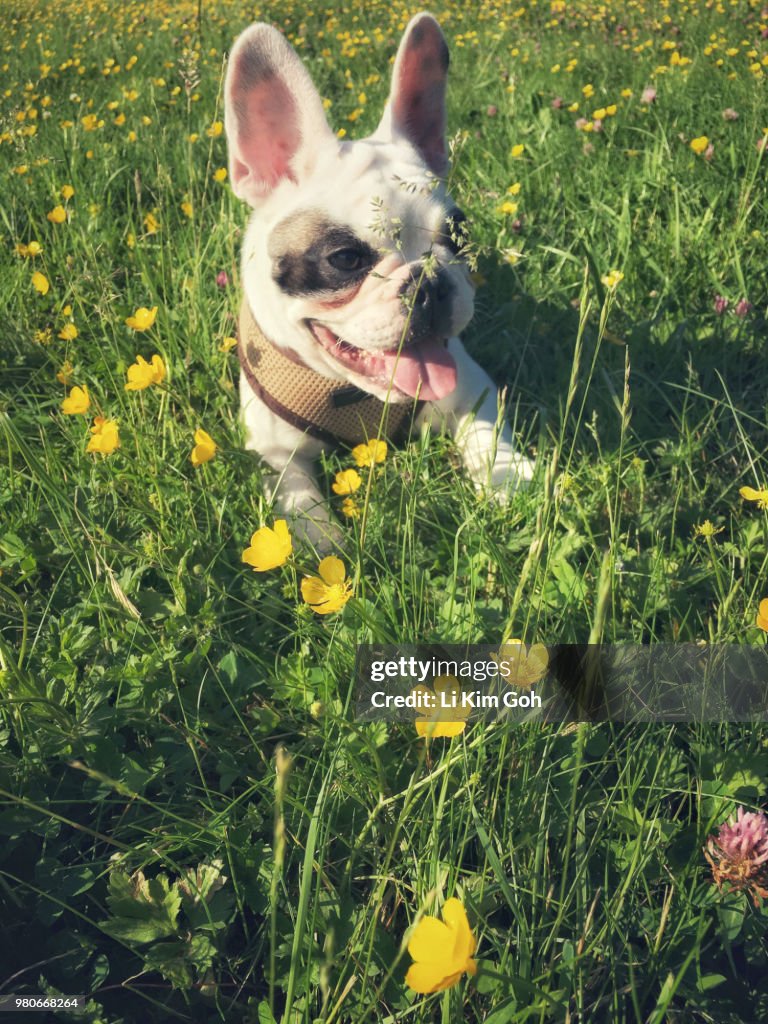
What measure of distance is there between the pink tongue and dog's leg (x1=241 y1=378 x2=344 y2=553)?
1.01 feet

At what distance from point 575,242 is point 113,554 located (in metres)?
2.15

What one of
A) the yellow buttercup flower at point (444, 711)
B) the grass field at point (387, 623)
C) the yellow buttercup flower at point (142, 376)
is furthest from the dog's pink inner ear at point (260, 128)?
the yellow buttercup flower at point (444, 711)

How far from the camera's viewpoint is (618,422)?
232cm

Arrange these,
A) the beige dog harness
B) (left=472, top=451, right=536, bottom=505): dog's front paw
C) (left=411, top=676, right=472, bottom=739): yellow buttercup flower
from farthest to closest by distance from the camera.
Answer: the beige dog harness < (left=472, top=451, right=536, bottom=505): dog's front paw < (left=411, top=676, right=472, bottom=739): yellow buttercup flower

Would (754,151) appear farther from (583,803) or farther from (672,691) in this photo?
(583,803)

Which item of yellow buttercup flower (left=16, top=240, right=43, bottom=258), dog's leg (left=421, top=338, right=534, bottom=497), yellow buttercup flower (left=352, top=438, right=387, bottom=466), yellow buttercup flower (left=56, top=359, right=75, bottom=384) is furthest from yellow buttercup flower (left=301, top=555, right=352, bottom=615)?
yellow buttercup flower (left=16, top=240, right=43, bottom=258)

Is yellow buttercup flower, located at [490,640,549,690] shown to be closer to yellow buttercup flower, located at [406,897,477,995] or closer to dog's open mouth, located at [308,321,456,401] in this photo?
yellow buttercup flower, located at [406,897,477,995]

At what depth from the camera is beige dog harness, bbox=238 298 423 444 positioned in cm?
217

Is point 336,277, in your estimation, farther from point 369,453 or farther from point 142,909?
point 142,909

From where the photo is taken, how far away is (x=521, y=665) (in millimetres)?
1244

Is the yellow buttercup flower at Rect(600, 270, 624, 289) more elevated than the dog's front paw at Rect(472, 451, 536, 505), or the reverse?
the yellow buttercup flower at Rect(600, 270, 624, 289)

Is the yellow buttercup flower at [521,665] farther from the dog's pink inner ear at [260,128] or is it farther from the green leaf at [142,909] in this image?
the dog's pink inner ear at [260,128]

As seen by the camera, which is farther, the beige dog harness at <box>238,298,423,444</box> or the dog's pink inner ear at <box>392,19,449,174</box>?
the beige dog harness at <box>238,298,423,444</box>

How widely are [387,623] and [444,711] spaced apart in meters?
0.52
